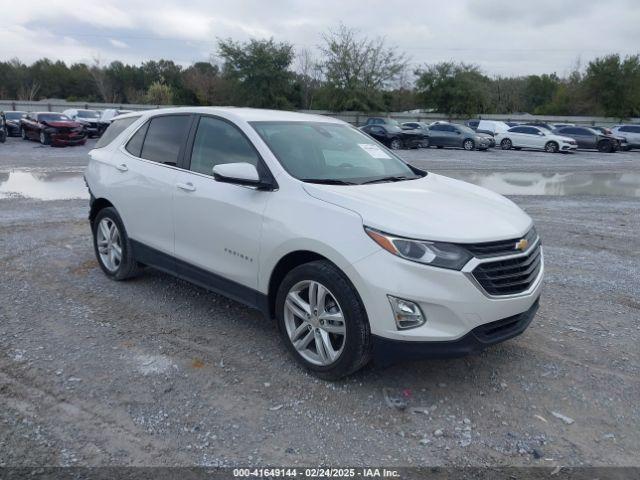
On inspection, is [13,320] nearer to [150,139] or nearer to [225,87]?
[150,139]

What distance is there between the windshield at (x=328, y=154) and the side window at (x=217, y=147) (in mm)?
165

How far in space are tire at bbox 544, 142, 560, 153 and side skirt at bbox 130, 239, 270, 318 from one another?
1207 inches

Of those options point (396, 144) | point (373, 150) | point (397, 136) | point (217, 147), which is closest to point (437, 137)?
point (396, 144)

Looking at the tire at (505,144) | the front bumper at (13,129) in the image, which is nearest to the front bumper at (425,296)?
the front bumper at (13,129)

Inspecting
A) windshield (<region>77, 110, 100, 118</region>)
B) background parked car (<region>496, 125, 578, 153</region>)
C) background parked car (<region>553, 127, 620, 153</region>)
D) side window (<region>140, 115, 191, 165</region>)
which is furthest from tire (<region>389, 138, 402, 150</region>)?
side window (<region>140, 115, 191, 165</region>)

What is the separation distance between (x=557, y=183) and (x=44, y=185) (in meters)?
13.8

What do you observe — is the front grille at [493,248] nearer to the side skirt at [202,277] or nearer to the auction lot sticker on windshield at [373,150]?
the side skirt at [202,277]

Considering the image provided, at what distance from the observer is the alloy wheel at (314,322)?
11.6ft

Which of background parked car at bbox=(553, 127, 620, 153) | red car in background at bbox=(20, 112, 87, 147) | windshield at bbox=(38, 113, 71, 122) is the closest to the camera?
red car in background at bbox=(20, 112, 87, 147)

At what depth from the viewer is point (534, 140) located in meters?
32.1

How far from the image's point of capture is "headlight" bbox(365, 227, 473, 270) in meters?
3.20

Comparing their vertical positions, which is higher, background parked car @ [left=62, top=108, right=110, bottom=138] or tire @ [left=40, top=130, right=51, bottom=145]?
background parked car @ [left=62, top=108, right=110, bottom=138]

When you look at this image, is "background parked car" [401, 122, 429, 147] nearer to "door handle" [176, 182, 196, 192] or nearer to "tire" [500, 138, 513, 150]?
"tire" [500, 138, 513, 150]

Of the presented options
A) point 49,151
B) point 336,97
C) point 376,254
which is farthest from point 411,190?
point 336,97
